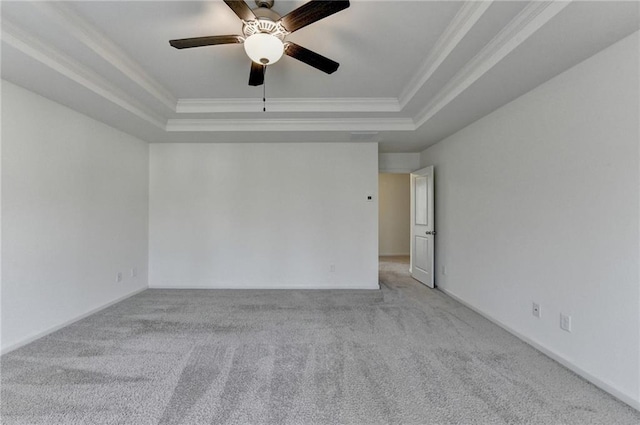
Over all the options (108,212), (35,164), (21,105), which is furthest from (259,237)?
(21,105)

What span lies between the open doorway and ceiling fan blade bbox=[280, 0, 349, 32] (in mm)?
6418

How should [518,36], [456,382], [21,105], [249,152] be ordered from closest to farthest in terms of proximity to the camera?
[518,36]
[456,382]
[21,105]
[249,152]

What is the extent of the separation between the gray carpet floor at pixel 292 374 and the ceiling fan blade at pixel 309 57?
2.33m

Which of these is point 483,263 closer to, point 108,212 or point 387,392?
point 387,392

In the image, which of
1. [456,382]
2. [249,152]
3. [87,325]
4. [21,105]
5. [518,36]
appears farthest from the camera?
[249,152]

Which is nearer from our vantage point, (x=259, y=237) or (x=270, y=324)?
(x=270, y=324)

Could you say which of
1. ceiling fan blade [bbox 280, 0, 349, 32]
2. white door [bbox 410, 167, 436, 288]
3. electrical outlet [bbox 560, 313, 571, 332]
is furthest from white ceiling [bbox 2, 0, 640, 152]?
electrical outlet [bbox 560, 313, 571, 332]

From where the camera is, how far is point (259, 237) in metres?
4.43

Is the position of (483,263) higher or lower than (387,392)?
higher

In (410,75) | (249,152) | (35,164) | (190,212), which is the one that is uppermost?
(410,75)

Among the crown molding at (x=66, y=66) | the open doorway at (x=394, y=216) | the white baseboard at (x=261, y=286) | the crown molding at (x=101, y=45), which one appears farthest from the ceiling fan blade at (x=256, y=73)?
the open doorway at (x=394, y=216)

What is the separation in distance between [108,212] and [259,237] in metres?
2.02

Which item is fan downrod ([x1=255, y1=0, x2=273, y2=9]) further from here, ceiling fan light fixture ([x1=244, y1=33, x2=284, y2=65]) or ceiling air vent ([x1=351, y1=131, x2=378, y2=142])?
ceiling air vent ([x1=351, y1=131, x2=378, y2=142])

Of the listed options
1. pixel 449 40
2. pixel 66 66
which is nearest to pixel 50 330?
pixel 66 66
